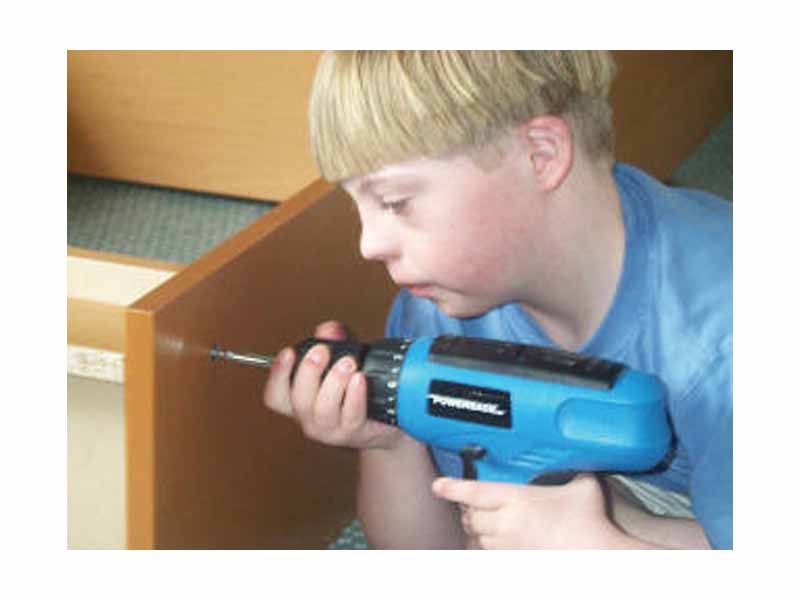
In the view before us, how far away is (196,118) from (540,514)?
3.40 ft

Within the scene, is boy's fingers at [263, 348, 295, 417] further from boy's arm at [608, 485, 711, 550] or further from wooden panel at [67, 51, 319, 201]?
wooden panel at [67, 51, 319, 201]

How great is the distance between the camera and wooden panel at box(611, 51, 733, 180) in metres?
1.41

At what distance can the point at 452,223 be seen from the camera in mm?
743

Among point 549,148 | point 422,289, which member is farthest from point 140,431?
point 549,148

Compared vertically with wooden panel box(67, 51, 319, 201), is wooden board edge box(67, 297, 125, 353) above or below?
below

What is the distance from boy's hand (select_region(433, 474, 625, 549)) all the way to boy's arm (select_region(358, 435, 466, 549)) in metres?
0.10

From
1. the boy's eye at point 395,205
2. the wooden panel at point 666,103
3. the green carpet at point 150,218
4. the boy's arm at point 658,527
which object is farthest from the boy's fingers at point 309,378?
the green carpet at point 150,218

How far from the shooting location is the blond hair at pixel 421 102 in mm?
720

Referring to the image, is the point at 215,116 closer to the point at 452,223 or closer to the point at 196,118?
the point at 196,118

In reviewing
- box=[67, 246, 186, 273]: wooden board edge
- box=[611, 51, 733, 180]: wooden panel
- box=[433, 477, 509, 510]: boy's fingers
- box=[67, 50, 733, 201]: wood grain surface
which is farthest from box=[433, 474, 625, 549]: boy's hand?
box=[67, 50, 733, 201]: wood grain surface

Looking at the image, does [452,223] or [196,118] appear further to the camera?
[196,118]

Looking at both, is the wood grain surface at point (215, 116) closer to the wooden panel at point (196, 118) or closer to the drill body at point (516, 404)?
the wooden panel at point (196, 118)
